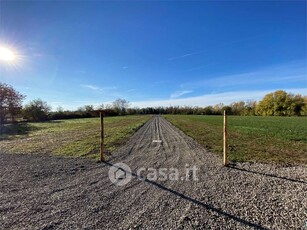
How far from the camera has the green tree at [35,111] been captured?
47062mm

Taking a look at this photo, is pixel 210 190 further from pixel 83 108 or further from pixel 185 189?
pixel 83 108

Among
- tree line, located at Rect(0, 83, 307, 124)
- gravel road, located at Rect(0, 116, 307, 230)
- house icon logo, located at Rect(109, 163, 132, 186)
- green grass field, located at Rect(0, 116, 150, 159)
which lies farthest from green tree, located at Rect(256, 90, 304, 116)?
house icon logo, located at Rect(109, 163, 132, 186)

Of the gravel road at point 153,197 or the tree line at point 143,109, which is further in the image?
the tree line at point 143,109

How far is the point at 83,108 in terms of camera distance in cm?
7231

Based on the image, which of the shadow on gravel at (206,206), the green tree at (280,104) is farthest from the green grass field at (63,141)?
the green tree at (280,104)

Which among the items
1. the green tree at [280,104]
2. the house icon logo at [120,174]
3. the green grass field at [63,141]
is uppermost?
the green tree at [280,104]

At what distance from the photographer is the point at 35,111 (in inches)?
1896

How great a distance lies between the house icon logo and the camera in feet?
15.5

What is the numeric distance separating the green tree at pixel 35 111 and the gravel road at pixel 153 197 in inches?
1998

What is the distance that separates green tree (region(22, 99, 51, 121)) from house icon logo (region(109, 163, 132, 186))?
173 feet

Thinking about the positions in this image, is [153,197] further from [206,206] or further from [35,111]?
[35,111]

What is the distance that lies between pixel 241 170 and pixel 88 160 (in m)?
5.76

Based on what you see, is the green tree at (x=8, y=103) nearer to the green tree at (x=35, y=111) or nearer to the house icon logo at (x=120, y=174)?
the green tree at (x=35, y=111)

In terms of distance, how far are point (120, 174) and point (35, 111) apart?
54.1m
